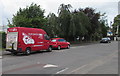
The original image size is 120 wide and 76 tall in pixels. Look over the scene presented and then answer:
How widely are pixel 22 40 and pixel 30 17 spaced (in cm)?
1201

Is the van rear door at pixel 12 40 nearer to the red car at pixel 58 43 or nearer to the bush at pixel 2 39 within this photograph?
the bush at pixel 2 39

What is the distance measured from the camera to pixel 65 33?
27922mm

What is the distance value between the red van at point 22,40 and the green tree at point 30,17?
6.80m

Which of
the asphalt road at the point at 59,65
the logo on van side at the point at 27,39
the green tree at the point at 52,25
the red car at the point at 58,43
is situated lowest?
the asphalt road at the point at 59,65

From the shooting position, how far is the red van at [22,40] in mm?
12188

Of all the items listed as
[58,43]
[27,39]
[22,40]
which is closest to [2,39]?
[27,39]

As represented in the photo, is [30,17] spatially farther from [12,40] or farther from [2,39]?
[12,40]

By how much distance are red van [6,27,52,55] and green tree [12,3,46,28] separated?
22.3 ft

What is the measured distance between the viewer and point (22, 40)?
12328 mm

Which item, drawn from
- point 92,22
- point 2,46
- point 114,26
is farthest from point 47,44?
point 114,26

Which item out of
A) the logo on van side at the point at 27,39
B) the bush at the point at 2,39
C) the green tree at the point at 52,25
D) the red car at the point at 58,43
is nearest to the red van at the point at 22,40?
the logo on van side at the point at 27,39

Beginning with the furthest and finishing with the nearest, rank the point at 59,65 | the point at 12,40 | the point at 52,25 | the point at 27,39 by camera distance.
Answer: the point at 52,25
the point at 27,39
the point at 12,40
the point at 59,65

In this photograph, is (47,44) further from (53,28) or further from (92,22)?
(92,22)

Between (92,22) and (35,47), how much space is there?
80.7ft
